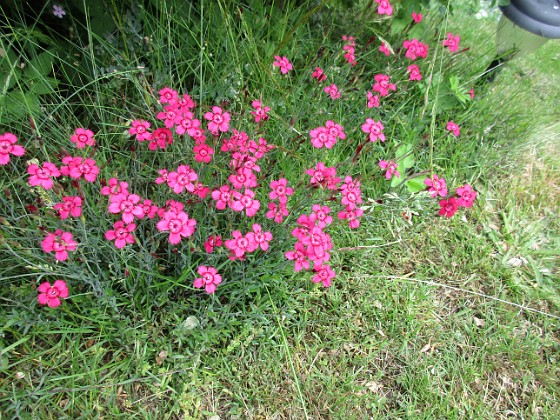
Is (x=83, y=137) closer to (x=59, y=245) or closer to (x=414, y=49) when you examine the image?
(x=59, y=245)

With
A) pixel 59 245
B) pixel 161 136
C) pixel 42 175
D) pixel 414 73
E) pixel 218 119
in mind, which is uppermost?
pixel 414 73

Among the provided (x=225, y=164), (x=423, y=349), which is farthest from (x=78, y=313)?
(x=423, y=349)

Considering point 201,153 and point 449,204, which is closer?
point 201,153

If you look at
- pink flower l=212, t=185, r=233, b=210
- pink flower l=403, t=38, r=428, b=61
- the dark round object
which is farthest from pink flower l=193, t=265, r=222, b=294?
the dark round object

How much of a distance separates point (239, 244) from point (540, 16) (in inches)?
88.3

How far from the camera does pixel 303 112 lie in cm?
231

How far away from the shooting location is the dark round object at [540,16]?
2.50 meters

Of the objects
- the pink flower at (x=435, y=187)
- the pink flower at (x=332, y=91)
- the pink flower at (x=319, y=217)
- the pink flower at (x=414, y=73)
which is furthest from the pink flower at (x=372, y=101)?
the pink flower at (x=319, y=217)

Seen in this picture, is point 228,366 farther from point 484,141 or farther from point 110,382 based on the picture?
point 484,141

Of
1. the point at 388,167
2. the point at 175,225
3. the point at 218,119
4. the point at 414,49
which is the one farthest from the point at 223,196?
the point at 414,49

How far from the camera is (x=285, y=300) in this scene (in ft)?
6.36

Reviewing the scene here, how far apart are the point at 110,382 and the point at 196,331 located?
357 mm

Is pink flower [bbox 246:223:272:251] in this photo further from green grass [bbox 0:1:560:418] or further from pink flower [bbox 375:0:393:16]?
pink flower [bbox 375:0:393:16]

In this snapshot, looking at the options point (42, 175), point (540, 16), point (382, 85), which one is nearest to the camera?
point (42, 175)
